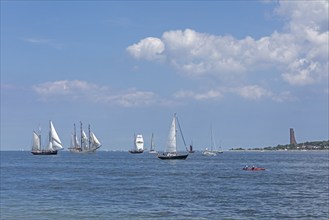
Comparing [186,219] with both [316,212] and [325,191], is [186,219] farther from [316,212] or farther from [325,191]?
[325,191]

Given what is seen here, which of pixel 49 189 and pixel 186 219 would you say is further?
pixel 49 189

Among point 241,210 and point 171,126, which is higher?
point 171,126

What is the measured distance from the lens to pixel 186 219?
139ft

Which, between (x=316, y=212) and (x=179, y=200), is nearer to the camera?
(x=316, y=212)

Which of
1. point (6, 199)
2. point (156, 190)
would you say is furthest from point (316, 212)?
point (6, 199)

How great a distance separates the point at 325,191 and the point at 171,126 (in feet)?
335

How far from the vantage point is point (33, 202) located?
53.6 metres

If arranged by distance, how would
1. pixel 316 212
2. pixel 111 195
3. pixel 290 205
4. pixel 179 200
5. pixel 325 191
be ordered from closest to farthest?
pixel 316 212 < pixel 290 205 < pixel 179 200 < pixel 111 195 < pixel 325 191

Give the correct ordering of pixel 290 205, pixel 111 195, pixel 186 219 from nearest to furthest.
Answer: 1. pixel 186 219
2. pixel 290 205
3. pixel 111 195

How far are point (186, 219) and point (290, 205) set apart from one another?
44.8 ft

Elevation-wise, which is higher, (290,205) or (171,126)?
(171,126)

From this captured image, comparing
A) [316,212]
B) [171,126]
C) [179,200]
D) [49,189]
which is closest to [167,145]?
[171,126]

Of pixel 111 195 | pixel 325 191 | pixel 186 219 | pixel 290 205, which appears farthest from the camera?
pixel 325 191

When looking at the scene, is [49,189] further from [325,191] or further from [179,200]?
[325,191]
